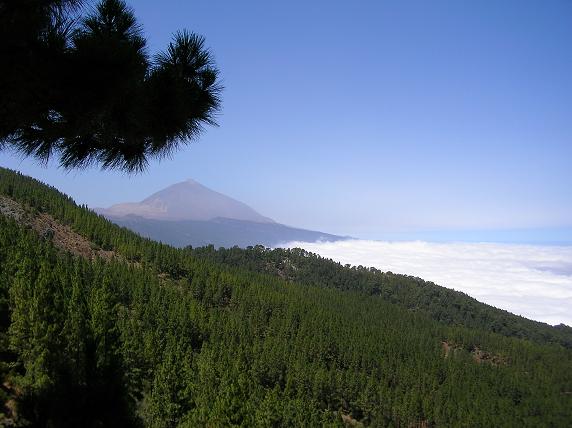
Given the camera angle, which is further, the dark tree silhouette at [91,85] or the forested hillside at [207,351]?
the forested hillside at [207,351]

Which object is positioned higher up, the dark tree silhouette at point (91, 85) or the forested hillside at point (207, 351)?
the dark tree silhouette at point (91, 85)

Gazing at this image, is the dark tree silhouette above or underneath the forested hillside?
above

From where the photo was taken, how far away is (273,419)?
51438 mm

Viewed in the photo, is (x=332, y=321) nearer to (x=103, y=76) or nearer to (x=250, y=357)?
(x=250, y=357)

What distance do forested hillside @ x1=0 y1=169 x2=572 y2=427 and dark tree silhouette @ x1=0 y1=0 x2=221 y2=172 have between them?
20.0m

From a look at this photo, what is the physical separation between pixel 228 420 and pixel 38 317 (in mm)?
19380

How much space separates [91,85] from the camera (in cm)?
612

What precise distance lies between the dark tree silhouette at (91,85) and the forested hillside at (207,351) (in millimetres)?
20050

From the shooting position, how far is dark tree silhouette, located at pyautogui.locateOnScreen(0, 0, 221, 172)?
5.85 meters

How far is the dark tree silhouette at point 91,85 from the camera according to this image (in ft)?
19.2

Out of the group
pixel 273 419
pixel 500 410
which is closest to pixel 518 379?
pixel 500 410

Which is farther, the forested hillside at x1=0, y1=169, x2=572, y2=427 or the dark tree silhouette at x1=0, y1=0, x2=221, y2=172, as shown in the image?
the forested hillside at x1=0, y1=169, x2=572, y2=427

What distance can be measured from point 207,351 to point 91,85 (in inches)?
2985

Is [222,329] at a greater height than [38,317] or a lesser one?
lesser
